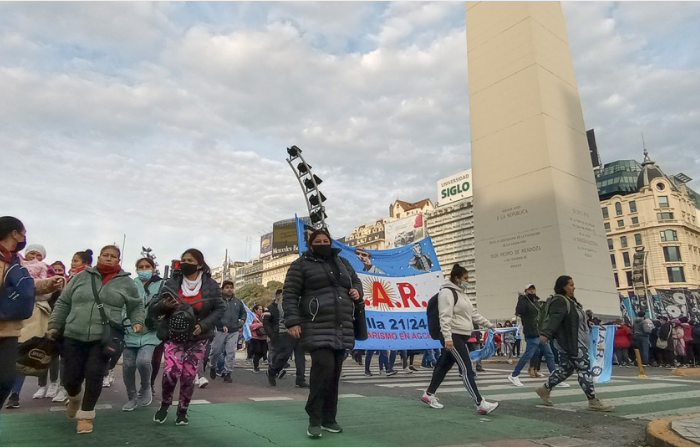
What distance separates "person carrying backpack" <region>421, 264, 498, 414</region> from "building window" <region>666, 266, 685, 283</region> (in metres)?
87.3

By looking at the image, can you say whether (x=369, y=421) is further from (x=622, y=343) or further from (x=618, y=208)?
(x=618, y=208)

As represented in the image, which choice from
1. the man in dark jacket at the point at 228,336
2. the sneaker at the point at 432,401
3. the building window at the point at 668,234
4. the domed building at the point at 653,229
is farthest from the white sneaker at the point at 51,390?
the building window at the point at 668,234

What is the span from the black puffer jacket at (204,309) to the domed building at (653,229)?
82.2m

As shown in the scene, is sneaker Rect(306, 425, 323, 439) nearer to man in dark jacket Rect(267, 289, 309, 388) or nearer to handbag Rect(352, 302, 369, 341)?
handbag Rect(352, 302, 369, 341)

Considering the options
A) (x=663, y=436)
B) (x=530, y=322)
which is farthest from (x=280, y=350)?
(x=663, y=436)

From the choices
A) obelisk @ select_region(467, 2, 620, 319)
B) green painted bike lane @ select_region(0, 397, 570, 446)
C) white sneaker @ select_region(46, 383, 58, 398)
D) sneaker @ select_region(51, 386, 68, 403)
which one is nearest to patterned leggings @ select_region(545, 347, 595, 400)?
green painted bike lane @ select_region(0, 397, 570, 446)

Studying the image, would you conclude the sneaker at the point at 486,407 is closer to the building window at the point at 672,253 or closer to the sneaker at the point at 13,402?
the sneaker at the point at 13,402

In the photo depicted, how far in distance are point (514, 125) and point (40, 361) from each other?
1210 inches

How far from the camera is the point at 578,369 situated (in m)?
6.06

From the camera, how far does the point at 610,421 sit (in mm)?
5047

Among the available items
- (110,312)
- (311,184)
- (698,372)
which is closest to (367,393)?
(110,312)

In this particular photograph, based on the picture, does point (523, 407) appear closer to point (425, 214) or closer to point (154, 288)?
point (154, 288)

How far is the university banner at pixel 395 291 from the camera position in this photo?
10.3 metres

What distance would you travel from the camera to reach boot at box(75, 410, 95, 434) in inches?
160
